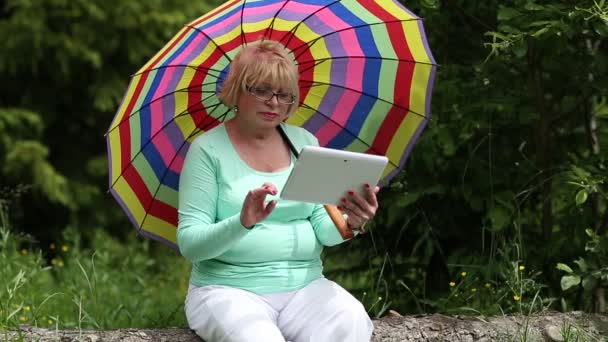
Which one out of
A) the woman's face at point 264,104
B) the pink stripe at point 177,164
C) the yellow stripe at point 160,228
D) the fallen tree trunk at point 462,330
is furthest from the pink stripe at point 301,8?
the fallen tree trunk at point 462,330

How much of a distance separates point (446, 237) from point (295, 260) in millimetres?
1240

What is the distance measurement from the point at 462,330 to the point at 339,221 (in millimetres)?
627

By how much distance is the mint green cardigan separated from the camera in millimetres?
2959

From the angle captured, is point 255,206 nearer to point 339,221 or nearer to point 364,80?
point 339,221

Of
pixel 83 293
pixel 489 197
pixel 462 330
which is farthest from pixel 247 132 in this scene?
pixel 83 293

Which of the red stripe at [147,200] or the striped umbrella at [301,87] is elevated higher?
the striped umbrella at [301,87]

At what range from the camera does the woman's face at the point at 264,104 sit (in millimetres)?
3004

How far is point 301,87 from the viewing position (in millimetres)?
3336

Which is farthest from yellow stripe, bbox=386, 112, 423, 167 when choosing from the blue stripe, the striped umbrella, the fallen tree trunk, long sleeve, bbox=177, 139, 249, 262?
long sleeve, bbox=177, 139, 249, 262

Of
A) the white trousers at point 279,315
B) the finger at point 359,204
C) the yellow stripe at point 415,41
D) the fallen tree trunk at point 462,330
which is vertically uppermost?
the yellow stripe at point 415,41

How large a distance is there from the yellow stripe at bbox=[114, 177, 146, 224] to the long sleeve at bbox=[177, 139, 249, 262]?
0.29 metres

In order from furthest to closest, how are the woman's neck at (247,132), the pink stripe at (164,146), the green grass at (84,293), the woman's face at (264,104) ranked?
the green grass at (84,293) < the pink stripe at (164,146) < the woman's neck at (247,132) < the woman's face at (264,104)

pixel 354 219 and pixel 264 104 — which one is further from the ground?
pixel 264 104

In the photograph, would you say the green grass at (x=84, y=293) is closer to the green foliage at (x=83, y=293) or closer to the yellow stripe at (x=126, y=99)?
the green foliage at (x=83, y=293)
